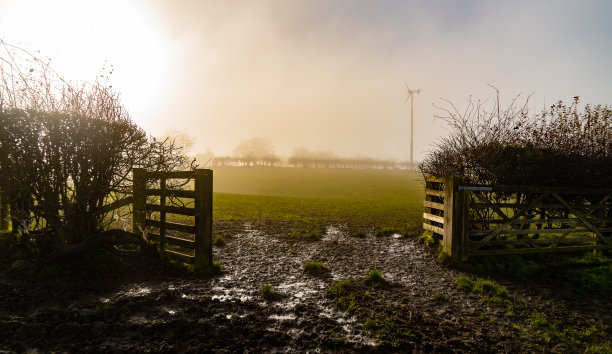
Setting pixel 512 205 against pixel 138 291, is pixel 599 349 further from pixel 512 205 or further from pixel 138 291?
pixel 138 291

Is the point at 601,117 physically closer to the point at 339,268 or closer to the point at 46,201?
the point at 339,268

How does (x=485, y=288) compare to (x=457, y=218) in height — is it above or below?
below

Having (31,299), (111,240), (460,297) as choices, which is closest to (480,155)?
(460,297)

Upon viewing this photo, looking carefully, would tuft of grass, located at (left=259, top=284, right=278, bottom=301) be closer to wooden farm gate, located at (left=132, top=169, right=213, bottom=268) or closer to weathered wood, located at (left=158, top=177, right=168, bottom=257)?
wooden farm gate, located at (left=132, top=169, right=213, bottom=268)

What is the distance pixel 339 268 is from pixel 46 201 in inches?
262

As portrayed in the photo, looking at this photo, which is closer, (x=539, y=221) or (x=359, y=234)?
(x=539, y=221)

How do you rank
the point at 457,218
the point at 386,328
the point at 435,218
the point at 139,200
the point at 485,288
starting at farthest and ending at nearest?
1. the point at 435,218
2. the point at 457,218
3. the point at 139,200
4. the point at 485,288
5. the point at 386,328

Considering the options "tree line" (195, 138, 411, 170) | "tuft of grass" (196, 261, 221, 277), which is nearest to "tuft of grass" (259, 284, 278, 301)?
"tuft of grass" (196, 261, 221, 277)

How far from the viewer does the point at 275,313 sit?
5.27 metres

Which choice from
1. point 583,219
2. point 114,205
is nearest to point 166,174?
point 114,205

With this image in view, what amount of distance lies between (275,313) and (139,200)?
507cm

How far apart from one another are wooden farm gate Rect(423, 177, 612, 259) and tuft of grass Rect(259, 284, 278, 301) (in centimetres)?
508

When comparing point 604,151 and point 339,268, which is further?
point 604,151

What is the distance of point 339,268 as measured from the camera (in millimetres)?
8172
